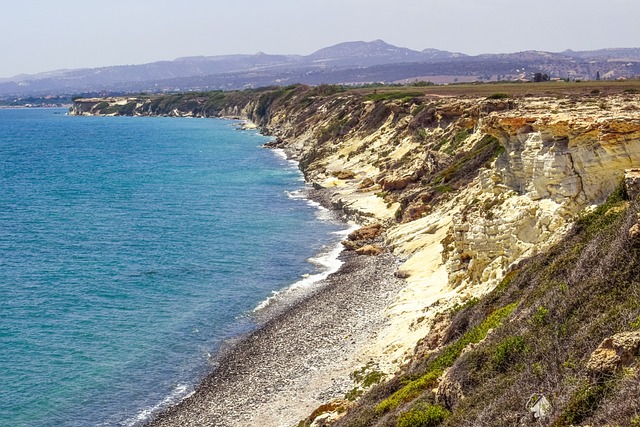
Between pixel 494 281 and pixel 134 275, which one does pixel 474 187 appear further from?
pixel 134 275

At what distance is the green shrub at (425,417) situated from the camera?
15.2 metres

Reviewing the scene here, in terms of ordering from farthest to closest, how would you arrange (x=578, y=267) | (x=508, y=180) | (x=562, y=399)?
(x=508, y=180) → (x=578, y=267) → (x=562, y=399)

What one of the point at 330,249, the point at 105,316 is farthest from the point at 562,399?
the point at 330,249

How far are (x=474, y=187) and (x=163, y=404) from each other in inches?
970

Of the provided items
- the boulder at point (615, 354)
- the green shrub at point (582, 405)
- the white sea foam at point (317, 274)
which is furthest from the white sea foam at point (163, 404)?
the boulder at point (615, 354)

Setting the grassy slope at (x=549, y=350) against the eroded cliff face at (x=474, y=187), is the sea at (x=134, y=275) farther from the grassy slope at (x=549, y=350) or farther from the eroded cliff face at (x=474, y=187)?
the grassy slope at (x=549, y=350)

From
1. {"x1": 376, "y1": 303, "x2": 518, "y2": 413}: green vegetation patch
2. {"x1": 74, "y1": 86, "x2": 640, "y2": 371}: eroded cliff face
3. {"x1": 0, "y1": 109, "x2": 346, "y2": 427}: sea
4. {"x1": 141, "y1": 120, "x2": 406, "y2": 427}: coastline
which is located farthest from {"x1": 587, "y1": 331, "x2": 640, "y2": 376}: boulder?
{"x1": 0, "y1": 109, "x2": 346, "y2": 427}: sea

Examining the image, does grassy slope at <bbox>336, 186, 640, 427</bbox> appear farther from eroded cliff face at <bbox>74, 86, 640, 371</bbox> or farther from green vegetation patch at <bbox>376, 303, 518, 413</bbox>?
eroded cliff face at <bbox>74, 86, 640, 371</bbox>

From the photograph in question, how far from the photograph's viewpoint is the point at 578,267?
1747 centimetres

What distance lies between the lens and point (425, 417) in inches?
607

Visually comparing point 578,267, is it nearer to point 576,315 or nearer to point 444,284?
point 576,315

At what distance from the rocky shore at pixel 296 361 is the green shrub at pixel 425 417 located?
9370 millimetres

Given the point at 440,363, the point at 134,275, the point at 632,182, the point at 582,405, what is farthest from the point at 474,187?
the point at 582,405

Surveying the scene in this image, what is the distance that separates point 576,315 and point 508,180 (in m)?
17.6
